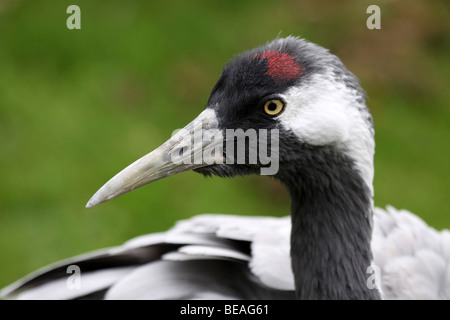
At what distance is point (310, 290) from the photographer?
99.9 inches

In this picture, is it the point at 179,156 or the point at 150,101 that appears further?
the point at 150,101

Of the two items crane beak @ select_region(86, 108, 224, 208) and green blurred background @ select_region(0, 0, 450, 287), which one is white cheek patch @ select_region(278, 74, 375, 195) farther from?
green blurred background @ select_region(0, 0, 450, 287)

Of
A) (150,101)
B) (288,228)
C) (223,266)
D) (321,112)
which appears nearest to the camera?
(321,112)

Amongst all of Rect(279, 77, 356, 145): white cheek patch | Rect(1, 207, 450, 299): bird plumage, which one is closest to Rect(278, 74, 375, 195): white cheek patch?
Rect(279, 77, 356, 145): white cheek patch

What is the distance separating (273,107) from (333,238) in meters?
0.61

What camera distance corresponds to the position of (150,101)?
18.3 ft

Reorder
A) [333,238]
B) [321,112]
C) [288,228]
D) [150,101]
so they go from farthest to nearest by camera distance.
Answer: [150,101] < [288,228] < [333,238] < [321,112]

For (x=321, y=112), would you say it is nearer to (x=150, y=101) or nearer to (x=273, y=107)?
(x=273, y=107)

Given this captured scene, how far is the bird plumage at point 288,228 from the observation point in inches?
91.4

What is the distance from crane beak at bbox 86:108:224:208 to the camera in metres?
2.32

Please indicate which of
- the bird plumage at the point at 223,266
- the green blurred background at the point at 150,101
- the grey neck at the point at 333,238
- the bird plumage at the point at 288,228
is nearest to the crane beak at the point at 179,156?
the bird plumage at the point at 288,228

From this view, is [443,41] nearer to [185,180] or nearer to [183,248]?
[185,180]

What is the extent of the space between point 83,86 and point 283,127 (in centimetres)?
360

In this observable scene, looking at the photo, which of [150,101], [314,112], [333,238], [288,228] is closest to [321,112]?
[314,112]
